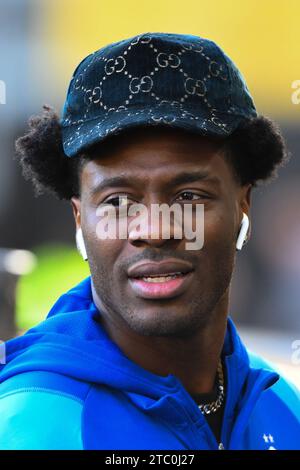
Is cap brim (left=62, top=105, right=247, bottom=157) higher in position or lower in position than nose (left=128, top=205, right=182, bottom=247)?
Result: higher

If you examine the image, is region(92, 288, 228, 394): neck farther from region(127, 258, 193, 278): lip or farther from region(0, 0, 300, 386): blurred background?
region(0, 0, 300, 386): blurred background

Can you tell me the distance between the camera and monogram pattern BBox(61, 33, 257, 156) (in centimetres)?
183

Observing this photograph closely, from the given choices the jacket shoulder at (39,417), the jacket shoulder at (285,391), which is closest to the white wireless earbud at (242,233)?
the jacket shoulder at (285,391)

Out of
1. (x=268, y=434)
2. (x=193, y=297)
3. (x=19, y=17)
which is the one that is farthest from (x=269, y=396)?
(x=19, y=17)

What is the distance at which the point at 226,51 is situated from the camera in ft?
20.9

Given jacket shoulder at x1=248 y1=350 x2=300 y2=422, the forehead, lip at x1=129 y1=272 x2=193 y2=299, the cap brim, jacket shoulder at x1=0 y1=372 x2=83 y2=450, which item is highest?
the cap brim

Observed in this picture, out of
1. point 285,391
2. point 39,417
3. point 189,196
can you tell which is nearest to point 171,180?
point 189,196

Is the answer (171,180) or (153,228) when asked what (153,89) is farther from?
(153,228)

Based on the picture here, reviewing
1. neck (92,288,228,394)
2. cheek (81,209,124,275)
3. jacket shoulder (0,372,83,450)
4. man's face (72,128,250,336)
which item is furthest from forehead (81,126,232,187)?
jacket shoulder (0,372,83,450)

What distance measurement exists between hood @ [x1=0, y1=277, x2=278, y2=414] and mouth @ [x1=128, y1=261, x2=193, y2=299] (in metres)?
0.21

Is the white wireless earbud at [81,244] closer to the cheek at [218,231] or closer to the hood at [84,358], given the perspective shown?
the hood at [84,358]

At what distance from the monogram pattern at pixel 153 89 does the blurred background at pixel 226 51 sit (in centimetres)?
408

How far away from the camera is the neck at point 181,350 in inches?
76.1

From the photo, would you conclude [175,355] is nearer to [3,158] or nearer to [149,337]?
[149,337]
